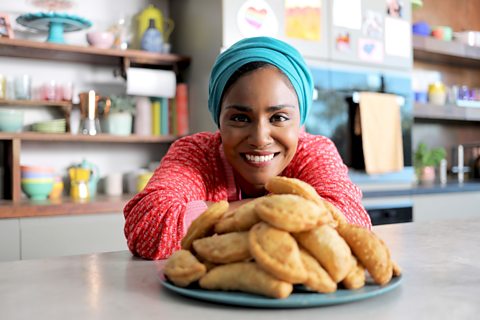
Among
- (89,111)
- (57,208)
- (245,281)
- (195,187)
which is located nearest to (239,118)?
(195,187)

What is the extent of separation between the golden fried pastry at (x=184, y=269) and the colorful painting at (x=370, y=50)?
270 cm

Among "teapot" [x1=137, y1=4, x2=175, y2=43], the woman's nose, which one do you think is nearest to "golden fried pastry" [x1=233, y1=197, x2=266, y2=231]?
the woman's nose

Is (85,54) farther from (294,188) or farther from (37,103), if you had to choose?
(294,188)

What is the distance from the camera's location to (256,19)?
2787 millimetres

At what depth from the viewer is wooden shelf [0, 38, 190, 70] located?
8.84 feet

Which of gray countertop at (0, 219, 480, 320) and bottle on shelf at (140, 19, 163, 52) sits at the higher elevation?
bottle on shelf at (140, 19, 163, 52)

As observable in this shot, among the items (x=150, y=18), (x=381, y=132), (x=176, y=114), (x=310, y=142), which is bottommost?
(x=310, y=142)

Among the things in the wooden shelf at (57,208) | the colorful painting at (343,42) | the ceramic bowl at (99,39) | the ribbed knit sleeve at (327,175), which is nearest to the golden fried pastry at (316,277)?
the ribbed knit sleeve at (327,175)

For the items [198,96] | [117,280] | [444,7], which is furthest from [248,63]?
[444,7]

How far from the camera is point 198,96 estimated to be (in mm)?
3010

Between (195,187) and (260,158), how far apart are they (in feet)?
0.59

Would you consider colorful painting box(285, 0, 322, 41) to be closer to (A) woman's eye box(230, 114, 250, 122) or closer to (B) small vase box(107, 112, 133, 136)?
(B) small vase box(107, 112, 133, 136)

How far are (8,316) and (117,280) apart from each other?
0.64 ft

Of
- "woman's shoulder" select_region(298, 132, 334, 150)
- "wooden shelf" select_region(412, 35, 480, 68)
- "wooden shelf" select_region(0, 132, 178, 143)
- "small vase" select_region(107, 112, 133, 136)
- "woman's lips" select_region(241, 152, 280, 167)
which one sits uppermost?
"wooden shelf" select_region(412, 35, 480, 68)
